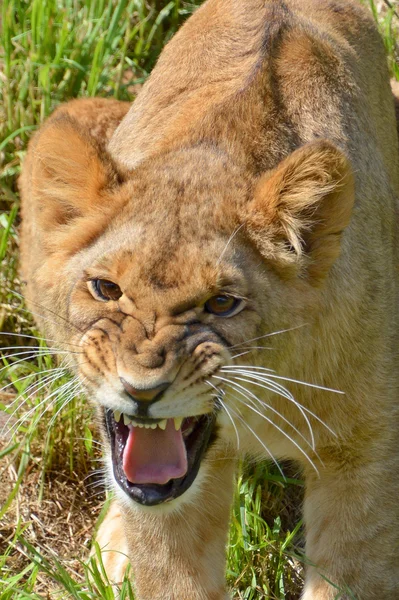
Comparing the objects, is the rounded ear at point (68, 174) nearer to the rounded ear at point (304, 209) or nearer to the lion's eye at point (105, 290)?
the lion's eye at point (105, 290)

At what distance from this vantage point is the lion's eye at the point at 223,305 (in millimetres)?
3248

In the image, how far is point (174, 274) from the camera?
10.5ft

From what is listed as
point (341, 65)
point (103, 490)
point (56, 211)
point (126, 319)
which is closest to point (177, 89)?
point (341, 65)

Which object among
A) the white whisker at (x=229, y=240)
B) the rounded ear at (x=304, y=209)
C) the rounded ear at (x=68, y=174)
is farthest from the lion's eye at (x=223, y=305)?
the rounded ear at (x=68, y=174)

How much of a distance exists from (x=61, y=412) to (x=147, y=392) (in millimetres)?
2030

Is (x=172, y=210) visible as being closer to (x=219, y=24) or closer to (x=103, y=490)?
(x=219, y=24)

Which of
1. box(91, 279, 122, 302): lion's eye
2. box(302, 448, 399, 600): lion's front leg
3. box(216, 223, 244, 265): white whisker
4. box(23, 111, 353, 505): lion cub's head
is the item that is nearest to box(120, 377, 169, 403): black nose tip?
box(23, 111, 353, 505): lion cub's head

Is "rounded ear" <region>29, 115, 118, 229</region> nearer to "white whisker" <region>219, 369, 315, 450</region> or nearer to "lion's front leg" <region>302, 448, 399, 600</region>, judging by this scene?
"white whisker" <region>219, 369, 315, 450</region>

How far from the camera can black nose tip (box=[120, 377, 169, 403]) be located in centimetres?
302

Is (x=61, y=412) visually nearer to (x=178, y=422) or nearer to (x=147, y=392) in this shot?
(x=178, y=422)

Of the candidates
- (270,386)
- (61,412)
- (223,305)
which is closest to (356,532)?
(270,386)

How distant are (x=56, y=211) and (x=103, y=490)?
1.81 meters

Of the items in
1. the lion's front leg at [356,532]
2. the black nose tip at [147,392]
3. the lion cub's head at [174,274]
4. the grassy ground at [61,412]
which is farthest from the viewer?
the grassy ground at [61,412]

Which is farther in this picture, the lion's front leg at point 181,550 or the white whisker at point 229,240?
the lion's front leg at point 181,550
